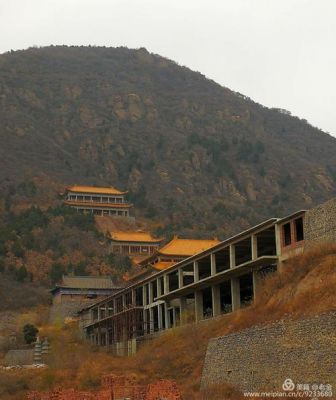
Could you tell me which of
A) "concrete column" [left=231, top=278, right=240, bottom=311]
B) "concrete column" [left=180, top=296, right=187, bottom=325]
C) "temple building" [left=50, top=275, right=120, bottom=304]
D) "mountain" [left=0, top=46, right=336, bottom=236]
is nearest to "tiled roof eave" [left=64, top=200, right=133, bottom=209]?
"mountain" [left=0, top=46, right=336, bottom=236]

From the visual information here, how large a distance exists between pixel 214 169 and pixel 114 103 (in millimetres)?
40202

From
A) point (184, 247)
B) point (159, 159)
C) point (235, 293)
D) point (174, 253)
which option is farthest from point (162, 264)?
point (159, 159)

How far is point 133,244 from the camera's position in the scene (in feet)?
369

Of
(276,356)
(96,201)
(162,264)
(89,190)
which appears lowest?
(276,356)

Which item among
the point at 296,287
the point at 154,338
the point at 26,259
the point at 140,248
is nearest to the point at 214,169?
the point at 140,248

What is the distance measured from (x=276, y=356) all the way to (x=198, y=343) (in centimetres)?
1529

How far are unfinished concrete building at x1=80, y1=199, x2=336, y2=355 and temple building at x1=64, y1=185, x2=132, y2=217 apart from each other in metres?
49.0

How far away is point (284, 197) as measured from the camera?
159 meters

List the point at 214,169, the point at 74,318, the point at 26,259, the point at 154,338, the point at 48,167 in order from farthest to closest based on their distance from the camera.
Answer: the point at 214,169 < the point at 48,167 < the point at 26,259 < the point at 74,318 < the point at 154,338

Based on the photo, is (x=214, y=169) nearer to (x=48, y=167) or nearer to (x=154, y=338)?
(x=48, y=167)

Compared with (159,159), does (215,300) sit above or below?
below

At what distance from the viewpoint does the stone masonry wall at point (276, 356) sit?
29.0 meters

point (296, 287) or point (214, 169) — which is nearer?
point (296, 287)

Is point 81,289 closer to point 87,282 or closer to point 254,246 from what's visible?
point 87,282
